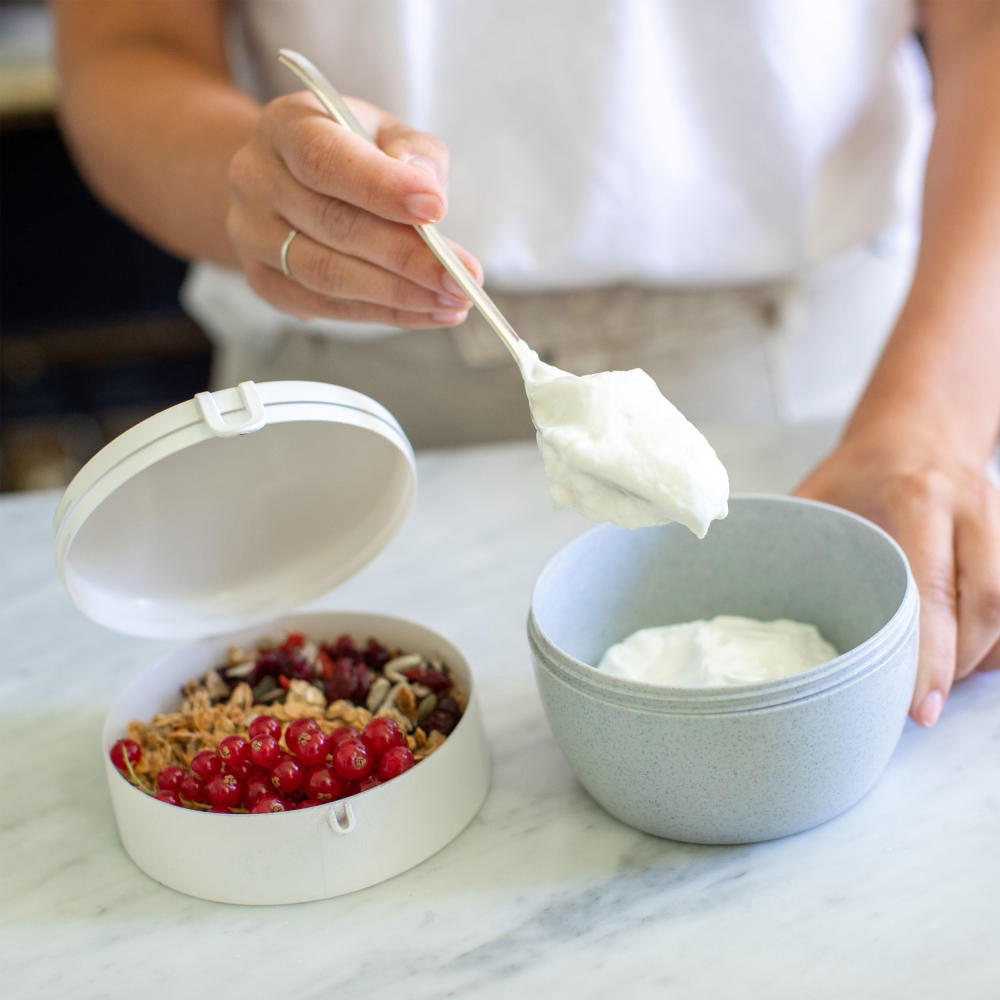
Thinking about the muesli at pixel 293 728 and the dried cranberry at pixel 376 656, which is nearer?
the muesli at pixel 293 728

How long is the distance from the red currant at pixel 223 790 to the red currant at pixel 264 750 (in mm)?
15

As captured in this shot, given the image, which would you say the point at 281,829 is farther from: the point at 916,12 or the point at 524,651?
the point at 916,12

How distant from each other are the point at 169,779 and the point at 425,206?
1.04ft

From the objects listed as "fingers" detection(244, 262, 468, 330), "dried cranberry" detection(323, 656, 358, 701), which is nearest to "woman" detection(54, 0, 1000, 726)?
"fingers" detection(244, 262, 468, 330)

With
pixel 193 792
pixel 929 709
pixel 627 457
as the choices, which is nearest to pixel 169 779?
pixel 193 792

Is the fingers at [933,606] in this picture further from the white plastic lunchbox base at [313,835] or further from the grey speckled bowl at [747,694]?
the white plastic lunchbox base at [313,835]

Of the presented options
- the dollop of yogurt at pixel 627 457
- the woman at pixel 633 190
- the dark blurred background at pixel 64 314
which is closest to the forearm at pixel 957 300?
the woman at pixel 633 190

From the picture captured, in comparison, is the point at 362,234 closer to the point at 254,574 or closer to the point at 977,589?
the point at 254,574

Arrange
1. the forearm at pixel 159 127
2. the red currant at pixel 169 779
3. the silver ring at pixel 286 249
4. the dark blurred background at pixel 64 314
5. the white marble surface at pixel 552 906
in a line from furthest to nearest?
1. the dark blurred background at pixel 64 314
2. the forearm at pixel 159 127
3. the silver ring at pixel 286 249
4. the red currant at pixel 169 779
5. the white marble surface at pixel 552 906

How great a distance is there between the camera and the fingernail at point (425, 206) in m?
0.59

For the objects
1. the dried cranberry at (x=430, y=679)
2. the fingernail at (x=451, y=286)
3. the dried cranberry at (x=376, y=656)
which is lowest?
the dried cranberry at (x=376, y=656)

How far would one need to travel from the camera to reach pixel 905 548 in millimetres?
631

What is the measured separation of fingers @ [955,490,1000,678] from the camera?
61cm

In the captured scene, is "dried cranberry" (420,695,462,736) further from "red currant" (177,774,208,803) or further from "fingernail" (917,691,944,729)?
"fingernail" (917,691,944,729)
